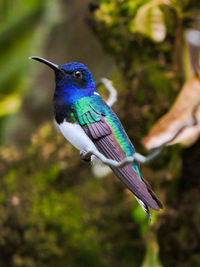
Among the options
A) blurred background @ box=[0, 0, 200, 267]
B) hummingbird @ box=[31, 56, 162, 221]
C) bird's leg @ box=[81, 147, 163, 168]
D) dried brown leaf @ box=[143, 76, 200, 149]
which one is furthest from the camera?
blurred background @ box=[0, 0, 200, 267]

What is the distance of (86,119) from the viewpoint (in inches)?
19.3

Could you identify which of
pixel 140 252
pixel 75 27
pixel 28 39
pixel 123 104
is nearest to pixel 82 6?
pixel 75 27

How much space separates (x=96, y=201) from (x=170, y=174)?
1.44ft

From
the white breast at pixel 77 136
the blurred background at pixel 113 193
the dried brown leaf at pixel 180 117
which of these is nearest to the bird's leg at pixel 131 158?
the white breast at pixel 77 136

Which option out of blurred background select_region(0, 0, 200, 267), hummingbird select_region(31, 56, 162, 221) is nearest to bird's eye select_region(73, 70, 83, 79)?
hummingbird select_region(31, 56, 162, 221)

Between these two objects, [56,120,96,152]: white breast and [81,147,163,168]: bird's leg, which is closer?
[81,147,163,168]: bird's leg

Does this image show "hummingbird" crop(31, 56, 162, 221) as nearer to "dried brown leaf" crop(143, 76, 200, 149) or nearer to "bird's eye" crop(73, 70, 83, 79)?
"bird's eye" crop(73, 70, 83, 79)

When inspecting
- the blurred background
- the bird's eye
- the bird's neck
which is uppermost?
the bird's eye

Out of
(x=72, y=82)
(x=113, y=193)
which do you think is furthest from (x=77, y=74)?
(x=113, y=193)

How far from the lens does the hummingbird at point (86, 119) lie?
1.47 feet

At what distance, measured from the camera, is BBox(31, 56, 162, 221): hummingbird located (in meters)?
0.45

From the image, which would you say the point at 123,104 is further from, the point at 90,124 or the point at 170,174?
the point at 90,124

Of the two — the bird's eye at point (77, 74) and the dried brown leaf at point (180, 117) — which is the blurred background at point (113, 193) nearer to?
the dried brown leaf at point (180, 117)

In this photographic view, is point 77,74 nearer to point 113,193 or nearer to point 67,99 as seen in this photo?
point 67,99
